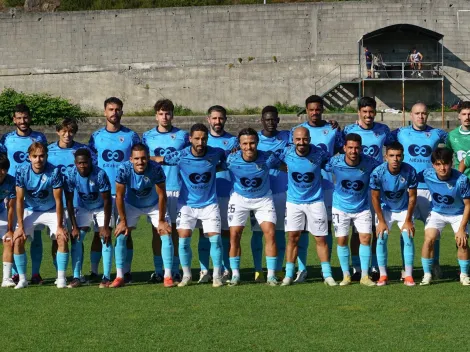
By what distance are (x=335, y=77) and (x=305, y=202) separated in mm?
25285

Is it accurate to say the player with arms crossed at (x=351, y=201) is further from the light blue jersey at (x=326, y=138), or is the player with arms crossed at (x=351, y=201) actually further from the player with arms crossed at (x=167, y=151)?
the player with arms crossed at (x=167, y=151)

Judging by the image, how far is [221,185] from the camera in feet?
33.9

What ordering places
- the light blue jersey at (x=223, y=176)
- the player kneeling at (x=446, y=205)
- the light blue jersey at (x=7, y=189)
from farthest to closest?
the light blue jersey at (x=223, y=176)
the light blue jersey at (x=7, y=189)
the player kneeling at (x=446, y=205)

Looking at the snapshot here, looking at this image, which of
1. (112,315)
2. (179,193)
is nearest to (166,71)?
(179,193)

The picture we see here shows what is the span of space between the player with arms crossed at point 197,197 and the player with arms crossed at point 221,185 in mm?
343

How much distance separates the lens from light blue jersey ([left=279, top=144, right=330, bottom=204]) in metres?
9.64

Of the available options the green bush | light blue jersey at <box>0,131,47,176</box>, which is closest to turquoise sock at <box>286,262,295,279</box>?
light blue jersey at <box>0,131,47,176</box>

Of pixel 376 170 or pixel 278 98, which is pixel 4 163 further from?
pixel 278 98

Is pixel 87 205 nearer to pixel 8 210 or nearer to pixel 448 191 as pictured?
pixel 8 210

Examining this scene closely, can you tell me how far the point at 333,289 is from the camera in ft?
30.1

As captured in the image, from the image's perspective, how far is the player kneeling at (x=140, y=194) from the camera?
962cm

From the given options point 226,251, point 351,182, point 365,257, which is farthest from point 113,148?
point 365,257

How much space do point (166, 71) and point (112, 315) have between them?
27.9 meters

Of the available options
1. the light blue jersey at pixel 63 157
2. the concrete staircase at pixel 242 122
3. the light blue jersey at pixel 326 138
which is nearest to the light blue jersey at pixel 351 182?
the light blue jersey at pixel 326 138
